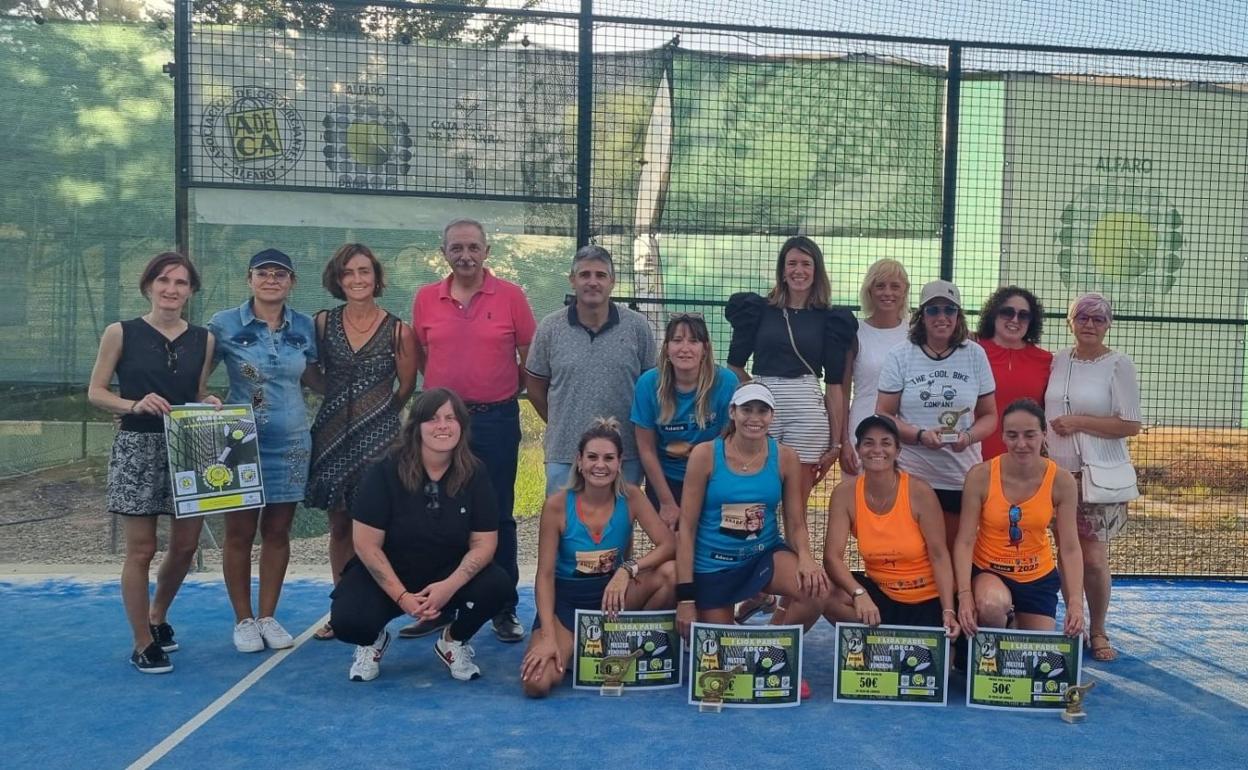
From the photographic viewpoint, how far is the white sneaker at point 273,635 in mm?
4809

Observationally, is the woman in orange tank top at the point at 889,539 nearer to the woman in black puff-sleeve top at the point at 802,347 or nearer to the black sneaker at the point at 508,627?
the woman in black puff-sleeve top at the point at 802,347

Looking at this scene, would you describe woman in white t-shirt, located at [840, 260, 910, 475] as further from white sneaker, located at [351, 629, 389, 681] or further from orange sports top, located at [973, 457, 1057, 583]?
white sneaker, located at [351, 629, 389, 681]

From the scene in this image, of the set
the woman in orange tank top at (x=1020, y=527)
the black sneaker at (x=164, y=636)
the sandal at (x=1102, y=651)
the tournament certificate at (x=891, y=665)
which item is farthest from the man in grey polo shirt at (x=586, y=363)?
the sandal at (x=1102, y=651)

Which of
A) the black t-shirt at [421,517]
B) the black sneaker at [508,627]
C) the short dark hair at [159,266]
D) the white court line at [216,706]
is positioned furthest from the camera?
the black sneaker at [508,627]

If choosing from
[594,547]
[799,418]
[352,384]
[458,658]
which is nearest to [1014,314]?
[799,418]

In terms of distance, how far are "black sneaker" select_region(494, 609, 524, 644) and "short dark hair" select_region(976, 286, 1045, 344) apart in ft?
8.59

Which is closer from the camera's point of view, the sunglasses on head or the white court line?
the white court line

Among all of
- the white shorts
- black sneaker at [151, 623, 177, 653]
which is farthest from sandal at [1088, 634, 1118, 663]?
black sneaker at [151, 623, 177, 653]

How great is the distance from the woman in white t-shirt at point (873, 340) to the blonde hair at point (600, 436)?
1162mm

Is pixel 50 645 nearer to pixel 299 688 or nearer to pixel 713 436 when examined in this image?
pixel 299 688

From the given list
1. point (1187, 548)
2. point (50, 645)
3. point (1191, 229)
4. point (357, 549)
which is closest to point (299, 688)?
point (357, 549)

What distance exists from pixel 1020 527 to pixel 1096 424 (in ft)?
2.68

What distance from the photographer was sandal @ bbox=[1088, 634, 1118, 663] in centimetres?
488

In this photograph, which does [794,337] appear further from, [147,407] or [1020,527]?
[147,407]
